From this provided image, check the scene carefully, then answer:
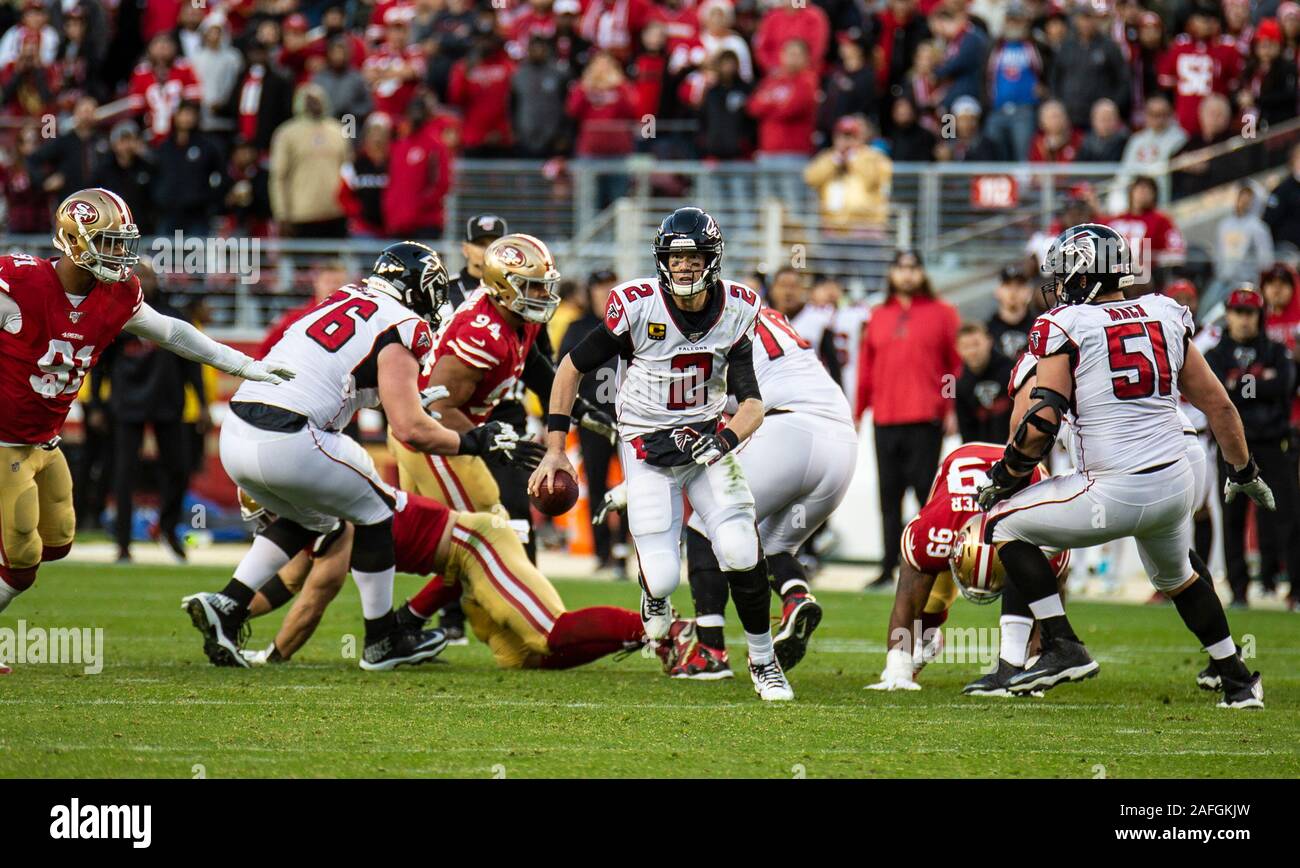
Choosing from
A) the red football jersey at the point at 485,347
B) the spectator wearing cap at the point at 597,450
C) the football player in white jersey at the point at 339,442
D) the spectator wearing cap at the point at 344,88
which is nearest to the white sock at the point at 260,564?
the football player in white jersey at the point at 339,442

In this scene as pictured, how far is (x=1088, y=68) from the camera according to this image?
15977mm

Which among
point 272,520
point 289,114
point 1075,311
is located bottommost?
point 272,520

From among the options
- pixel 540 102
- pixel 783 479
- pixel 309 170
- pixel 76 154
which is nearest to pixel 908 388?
pixel 783 479

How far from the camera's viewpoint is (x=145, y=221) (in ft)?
56.3

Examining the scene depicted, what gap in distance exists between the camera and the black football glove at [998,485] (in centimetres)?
700

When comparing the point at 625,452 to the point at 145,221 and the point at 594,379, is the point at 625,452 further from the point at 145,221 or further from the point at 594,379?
the point at 145,221

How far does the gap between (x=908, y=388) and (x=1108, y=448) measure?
5.59 m

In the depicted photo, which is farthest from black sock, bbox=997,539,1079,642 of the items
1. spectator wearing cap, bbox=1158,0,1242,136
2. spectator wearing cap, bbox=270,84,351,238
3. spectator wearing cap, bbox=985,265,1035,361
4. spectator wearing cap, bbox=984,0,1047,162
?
spectator wearing cap, bbox=270,84,351,238

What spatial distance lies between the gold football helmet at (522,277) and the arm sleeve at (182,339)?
142cm

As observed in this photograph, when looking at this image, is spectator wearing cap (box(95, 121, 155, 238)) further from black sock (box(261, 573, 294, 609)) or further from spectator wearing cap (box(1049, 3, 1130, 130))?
black sock (box(261, 573, 294, 609))

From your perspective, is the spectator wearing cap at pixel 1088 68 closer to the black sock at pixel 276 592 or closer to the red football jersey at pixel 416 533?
the red football jersey at pixel 416 533

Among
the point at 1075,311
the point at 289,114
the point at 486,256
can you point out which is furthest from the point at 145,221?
the point at 1075,311

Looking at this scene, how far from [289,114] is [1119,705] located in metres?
12.8

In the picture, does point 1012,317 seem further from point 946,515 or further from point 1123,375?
point 1123,375
